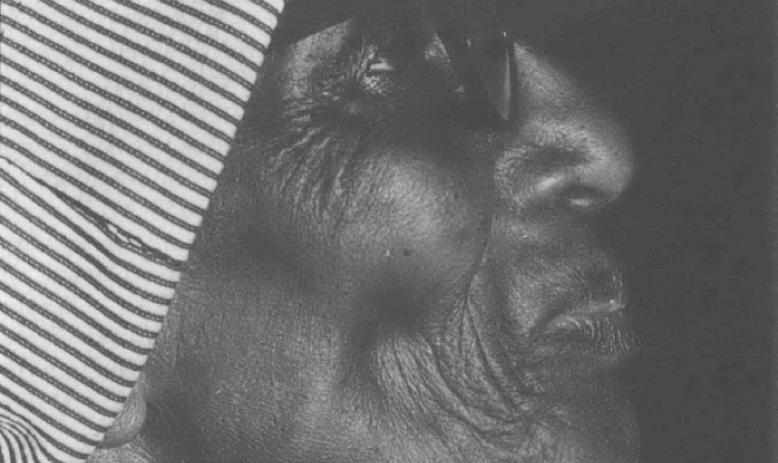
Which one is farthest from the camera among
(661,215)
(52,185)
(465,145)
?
(661,215)

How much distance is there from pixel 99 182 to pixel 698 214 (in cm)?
43

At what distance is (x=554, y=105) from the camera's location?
2.21 ft

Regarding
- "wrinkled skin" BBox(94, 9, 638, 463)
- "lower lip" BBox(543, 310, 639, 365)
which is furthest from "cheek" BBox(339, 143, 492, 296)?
"lower lip" BBox(543, 310, 639, 365)

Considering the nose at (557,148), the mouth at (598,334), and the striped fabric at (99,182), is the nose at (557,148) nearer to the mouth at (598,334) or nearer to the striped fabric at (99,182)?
the mouth at (598,334)

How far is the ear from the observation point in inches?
22.3

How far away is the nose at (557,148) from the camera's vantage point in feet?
2.17

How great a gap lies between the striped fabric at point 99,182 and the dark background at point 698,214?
29 cm

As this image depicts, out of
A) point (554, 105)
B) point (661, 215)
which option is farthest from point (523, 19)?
point (661, 215)

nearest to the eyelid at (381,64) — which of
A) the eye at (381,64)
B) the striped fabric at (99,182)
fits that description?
the eye at (381,64)

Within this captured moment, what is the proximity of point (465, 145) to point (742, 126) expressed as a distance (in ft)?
0.80

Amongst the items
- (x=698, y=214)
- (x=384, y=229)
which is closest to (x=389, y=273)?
(x=384, y=229)

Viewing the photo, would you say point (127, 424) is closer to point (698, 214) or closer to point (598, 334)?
point (598, 334)

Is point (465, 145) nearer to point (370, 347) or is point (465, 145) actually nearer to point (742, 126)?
point (370, 347)

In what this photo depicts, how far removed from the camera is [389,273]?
620mm
